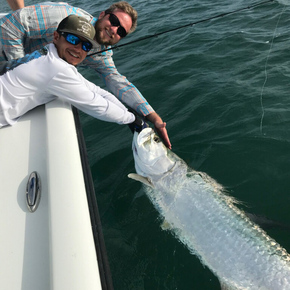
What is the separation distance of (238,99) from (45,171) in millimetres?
3825

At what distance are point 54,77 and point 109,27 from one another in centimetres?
136

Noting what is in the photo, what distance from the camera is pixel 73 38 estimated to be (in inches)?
110

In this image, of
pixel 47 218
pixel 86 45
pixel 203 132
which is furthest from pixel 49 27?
pixel 203 132

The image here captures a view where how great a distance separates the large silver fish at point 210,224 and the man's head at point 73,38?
1215 mm

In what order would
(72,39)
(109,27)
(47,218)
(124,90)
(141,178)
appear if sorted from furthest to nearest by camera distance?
(124,90), (109,27), (141,178), (72,39), (47,218)

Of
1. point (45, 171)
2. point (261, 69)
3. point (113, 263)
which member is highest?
point (45, 171)

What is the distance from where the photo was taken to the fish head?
141 inches

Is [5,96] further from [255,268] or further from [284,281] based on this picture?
[284,281]

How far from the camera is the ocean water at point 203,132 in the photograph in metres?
3.03

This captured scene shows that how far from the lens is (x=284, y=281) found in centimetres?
239

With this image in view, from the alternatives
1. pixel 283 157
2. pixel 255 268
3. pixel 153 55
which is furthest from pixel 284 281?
pixel 153 55

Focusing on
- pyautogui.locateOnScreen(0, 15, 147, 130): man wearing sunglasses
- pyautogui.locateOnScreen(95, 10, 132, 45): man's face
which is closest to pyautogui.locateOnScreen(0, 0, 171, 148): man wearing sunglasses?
pyautogui.locateOnScreen(95, 10, 132, 45): man's face

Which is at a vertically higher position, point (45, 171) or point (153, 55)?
point (45, 171)

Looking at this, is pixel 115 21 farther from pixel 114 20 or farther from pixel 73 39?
pixel 73 39
